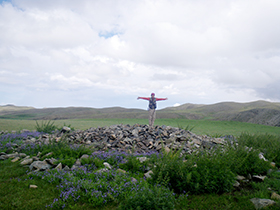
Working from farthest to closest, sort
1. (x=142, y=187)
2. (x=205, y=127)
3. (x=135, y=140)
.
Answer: (x=205, y=127) → (x=135, y=140) → (x=142, y=187)

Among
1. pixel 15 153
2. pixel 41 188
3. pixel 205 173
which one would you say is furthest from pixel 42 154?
pixel 205 173

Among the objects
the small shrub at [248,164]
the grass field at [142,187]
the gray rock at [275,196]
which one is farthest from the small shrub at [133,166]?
the gray rock at [275,196]

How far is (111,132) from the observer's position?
393 inches

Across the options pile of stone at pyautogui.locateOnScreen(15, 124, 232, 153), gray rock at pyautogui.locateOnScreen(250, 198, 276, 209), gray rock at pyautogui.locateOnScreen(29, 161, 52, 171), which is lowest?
gray rock at pyautogui.locateOnScreen(250, 198, 276, 209)

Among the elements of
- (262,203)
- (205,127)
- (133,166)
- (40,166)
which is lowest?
(262,203)

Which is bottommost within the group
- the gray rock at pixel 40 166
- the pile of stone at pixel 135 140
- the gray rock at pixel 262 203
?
the gray rock at pixel 262 203

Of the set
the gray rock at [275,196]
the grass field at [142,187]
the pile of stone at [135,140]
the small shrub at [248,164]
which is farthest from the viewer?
the pile of stone at [135,140]

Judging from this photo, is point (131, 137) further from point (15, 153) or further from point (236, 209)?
point (236, 209)

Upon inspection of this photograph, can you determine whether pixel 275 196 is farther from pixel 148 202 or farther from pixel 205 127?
pixel 205 127

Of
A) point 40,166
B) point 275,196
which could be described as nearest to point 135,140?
point 40,166

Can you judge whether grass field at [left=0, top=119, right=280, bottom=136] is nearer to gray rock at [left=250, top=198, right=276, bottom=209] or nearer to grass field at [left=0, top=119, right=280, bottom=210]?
grass field at [left=0, top=119, right=280, bottom=210]

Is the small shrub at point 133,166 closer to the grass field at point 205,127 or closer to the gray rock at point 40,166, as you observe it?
the gray rock at point 40,166

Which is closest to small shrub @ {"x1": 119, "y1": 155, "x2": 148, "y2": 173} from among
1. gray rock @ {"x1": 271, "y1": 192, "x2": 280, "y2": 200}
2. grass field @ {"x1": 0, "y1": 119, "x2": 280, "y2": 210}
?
grass field @ {"x1": 0, "y1": 119, "x2": 280, "y2": 210}

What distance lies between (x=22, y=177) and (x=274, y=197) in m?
6.09
